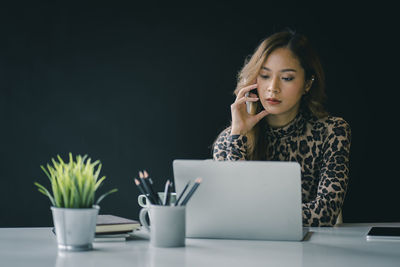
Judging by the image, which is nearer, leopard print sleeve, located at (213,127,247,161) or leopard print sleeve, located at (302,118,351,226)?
leopard print sleeve, located at (302,118,351,226)

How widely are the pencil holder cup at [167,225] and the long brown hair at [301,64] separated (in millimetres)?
1284

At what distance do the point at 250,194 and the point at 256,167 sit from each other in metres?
0.07

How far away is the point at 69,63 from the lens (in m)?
3.58

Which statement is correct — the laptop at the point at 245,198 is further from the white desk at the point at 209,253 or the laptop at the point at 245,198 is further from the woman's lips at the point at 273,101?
the woman's lips at the point at 273,101

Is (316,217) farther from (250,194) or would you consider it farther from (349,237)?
(250,194)

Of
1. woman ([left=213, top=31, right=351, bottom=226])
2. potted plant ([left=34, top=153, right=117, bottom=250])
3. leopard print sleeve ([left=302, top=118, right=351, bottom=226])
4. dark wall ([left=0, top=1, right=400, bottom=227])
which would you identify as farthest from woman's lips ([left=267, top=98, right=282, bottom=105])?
potted plant ([left=34, top=153, right=117, bottom=250])

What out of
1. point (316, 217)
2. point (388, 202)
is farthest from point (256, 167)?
point (388, 202)

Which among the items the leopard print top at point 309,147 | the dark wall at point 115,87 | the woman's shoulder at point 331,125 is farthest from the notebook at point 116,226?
the dark wall at point 115,87

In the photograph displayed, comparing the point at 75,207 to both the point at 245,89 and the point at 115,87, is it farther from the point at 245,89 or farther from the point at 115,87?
the point at 115,87

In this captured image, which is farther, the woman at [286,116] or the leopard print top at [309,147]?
the woman at [286,116]

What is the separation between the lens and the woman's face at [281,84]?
8.53 feet

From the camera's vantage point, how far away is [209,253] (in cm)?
128

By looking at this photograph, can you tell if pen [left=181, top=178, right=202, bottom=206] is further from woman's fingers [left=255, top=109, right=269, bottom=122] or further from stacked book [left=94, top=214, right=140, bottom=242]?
woman's fingers [left=255, top=109, right=269, bottom=122]

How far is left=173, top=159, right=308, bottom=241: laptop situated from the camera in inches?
55.9
